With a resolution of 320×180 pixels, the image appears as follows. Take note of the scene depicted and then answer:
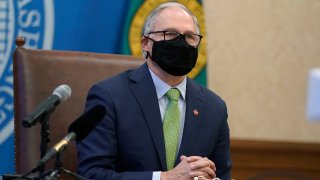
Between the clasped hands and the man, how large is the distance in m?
0.02

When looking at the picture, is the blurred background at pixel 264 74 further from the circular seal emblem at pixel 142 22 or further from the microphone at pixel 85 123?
the microphone at pixel 85 123

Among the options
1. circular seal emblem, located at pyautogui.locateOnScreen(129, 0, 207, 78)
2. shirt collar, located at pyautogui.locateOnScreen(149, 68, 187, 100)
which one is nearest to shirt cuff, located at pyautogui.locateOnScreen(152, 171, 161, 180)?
shirt collar, located at pyautogui.locateOnScreen(149, 68, 187, 100)

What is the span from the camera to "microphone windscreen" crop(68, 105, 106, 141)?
5.37 feet

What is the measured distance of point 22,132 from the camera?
2559mm

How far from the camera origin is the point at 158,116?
2.53 metres

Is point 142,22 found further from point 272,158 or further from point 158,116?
point 272,158

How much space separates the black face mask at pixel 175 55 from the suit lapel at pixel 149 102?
11 centimetres

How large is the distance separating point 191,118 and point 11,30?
1151 mm

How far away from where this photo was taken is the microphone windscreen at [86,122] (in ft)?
5.37

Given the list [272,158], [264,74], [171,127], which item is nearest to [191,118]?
[171,127]

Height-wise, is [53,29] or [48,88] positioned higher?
[53,29]

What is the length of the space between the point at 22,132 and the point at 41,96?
0.58 ft

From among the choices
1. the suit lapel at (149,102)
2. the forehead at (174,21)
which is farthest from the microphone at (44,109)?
the forehead at (174,21)

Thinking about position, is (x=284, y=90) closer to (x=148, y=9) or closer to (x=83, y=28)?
(x=148, y=9)
